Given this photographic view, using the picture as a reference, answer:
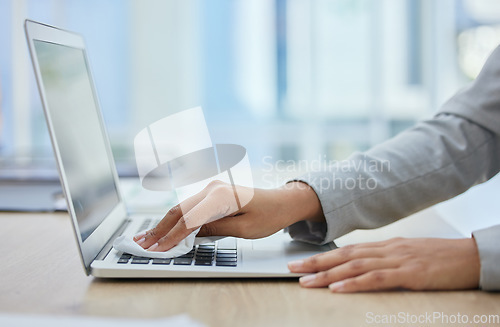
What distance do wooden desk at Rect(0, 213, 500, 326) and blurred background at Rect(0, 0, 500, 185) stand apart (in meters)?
2.84

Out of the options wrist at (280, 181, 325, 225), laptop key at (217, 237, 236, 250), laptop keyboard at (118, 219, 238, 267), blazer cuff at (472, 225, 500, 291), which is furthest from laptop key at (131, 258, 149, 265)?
blazer cuff at (472, 225, 500, 291)

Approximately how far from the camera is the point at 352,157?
2.76 ft

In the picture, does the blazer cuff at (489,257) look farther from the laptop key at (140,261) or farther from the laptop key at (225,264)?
the laptop key at (140,261)

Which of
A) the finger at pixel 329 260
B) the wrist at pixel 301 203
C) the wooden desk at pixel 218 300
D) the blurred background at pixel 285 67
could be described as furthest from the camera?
the blurred background at pixel 285 67

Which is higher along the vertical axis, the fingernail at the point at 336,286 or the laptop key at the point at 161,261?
the laptop key at the point at 161,261

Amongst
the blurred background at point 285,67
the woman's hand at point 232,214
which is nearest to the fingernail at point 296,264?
the woman's hand at point 232,214

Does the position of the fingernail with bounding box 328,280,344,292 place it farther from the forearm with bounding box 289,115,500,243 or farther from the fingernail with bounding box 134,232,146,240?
the fingernail with bounding box 134,232,146,240

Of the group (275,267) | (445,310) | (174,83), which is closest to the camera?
(445,310)

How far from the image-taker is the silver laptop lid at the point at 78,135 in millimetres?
601

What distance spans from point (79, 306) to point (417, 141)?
601mm

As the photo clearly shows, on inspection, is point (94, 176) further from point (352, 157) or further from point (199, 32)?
point (199, 32)

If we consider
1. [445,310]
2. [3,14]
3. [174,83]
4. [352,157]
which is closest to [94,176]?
[352,157]

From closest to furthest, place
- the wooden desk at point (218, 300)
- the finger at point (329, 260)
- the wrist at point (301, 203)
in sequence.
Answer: the wooden desk at point (218, 300), the finger at point (329, 260), the wrist at point (301, 203)

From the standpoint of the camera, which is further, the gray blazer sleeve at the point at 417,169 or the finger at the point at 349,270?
the gray blazer sleeve at the point at 417,169
